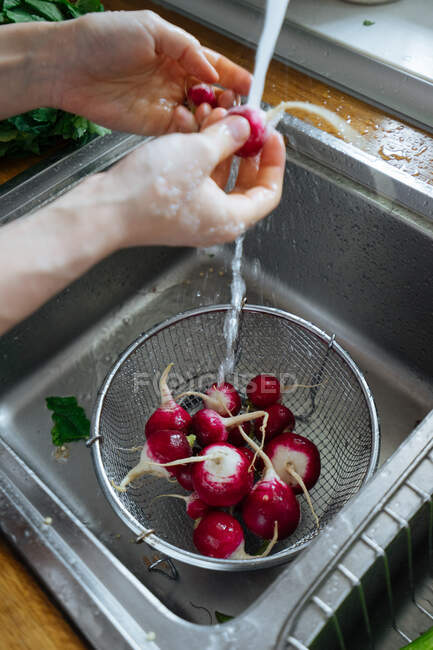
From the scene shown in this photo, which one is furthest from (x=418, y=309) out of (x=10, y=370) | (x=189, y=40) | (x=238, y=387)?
(x=10, y=370)

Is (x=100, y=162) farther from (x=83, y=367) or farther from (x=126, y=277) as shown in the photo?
(x=83, y=367)

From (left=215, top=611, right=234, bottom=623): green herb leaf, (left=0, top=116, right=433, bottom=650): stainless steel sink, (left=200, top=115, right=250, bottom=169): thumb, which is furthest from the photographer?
(left=215, top=611, right=234, bottom=623): green herb leaf

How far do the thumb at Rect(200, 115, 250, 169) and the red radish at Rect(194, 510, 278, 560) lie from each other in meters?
0.43

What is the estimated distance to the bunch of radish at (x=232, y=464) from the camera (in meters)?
0.69

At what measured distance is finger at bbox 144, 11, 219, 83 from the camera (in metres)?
0.76

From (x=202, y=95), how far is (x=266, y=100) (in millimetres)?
212

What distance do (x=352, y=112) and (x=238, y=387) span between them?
20.5 inches

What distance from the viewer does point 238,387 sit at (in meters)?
0.92

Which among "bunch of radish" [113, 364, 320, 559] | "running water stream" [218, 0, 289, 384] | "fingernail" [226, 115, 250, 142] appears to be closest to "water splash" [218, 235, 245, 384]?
"running water stream" [218, 0, 289, 384]

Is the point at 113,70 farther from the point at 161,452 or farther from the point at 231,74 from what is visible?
the point at 161,452

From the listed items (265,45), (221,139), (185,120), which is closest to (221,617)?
(221,139)

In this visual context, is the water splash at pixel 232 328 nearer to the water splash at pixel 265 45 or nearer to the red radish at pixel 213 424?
the red radish at pixel 213 424

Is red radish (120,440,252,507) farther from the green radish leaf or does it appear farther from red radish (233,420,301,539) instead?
the green radish leaf

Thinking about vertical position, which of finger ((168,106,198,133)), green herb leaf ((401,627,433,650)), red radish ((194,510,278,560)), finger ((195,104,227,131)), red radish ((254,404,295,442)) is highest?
finger ((195,104,227,131))
